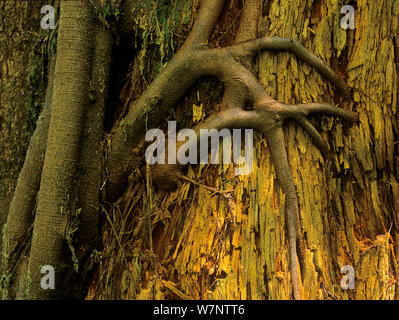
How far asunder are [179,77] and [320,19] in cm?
72

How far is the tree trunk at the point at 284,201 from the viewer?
198cm

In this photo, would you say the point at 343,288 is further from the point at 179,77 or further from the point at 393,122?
the point at 179,77

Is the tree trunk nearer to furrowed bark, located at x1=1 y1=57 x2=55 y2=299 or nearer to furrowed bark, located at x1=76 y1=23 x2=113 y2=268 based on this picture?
furrowed bark, located at x1=76 y1=23 x2=113 y2=268

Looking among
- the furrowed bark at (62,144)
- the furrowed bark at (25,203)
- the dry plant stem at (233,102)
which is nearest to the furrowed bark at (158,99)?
the dry plant stem at (233,102)

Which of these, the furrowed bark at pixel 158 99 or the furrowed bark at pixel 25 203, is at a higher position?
the furrowed bark at pixel 158 99

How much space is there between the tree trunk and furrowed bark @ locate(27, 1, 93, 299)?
0.77 feet

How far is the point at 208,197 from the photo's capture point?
2.11 meters

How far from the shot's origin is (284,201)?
6.64 ft

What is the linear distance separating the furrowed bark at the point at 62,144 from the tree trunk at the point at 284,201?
0.77ft

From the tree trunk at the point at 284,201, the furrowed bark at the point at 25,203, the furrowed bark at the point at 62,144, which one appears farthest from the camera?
the furrowed bark at the point at 25,203

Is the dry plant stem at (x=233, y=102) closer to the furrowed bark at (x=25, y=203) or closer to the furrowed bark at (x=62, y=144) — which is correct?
the furrowed bark at (x=62, y=144)

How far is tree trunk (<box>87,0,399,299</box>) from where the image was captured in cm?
198

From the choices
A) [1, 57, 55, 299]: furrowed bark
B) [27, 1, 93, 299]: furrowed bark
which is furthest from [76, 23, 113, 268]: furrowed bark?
[1, 57, 55, 299]: furrowed bark

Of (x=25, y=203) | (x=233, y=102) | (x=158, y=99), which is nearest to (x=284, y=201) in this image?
(x=233, y=102)
